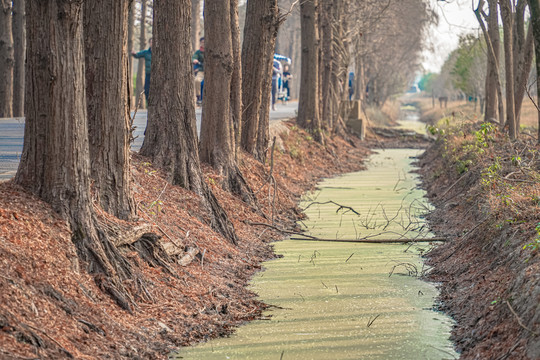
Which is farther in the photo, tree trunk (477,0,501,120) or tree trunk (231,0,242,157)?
tree trunk (477,0,501,120)

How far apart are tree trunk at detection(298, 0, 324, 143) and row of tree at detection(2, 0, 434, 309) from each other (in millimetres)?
8147

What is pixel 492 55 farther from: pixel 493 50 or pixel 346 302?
pixel 346 302

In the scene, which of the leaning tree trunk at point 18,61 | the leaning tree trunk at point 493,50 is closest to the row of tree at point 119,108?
the leaning tree trunk at point 493,50

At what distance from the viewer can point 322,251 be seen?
1172 cm

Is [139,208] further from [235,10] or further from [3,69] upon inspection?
[3,69]

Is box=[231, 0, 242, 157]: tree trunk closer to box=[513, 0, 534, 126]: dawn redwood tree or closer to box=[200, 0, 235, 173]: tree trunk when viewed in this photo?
box=[200, 0, 235, 173]: tree trunk

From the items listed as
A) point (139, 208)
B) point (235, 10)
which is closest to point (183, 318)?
point (139, 208)

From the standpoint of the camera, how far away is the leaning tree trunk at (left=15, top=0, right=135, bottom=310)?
23.1 ft

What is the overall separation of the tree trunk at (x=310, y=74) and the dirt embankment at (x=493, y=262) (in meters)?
10.0

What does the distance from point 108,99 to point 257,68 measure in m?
6.96

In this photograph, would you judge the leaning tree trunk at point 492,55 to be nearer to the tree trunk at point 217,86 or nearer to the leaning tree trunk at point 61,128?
the tree trunk at point 217,86

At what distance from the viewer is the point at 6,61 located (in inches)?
915

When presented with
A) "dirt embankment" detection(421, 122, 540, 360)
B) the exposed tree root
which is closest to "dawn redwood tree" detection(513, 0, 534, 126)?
"dirt embankment" detection(421, 122, 540, 360)

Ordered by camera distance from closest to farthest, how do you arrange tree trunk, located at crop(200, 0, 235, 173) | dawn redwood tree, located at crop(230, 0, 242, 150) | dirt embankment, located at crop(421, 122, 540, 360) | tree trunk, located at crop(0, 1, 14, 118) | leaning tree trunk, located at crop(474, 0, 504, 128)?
dirt embankment, located at crop(421, 122, 540, 360)
tree trunk, located at crop(200, 0, 235, 173)
dawn redwood tree, located at crop(230, 0, 242, 150)
leaning tree trunk, located at crop(474, 0, 504, 128)
tree trunk, located at crop(0, 1, 14, 118)
